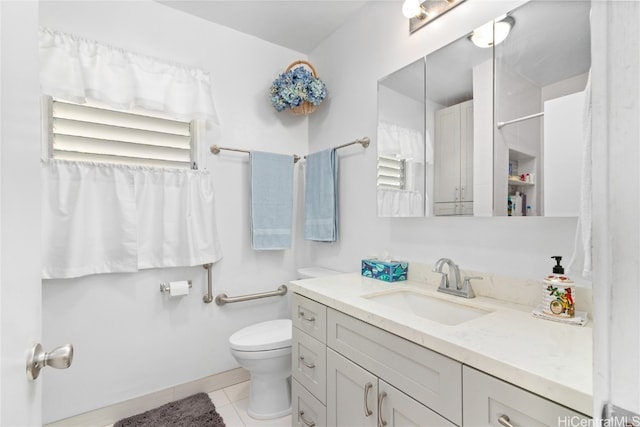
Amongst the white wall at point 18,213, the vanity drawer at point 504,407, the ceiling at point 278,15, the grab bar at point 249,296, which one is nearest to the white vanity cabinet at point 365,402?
the vanity drawer at point 504,407

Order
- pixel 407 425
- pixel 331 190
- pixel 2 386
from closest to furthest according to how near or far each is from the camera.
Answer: pixel 2 386 < pixel 407 425 < pixel 331 190

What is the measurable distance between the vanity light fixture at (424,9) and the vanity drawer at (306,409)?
1.86m

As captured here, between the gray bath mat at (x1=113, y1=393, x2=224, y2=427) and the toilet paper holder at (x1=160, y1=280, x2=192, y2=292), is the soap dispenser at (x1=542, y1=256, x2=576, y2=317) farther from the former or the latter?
the toilet paper holder at (x1=160, y1=280, x2=192, y2=292)

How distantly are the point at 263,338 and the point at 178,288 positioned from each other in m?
0.59

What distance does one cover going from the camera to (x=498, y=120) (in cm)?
126

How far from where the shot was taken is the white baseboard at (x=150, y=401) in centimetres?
168

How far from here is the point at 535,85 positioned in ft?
3.80

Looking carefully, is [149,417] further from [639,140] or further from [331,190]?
[639,140]

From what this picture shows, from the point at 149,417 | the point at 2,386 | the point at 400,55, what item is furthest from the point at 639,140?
the point at 149,417

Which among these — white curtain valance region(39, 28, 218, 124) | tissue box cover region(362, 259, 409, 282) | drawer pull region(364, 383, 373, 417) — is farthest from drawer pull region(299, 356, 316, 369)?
white curtain valance region(39, 28, 218, 124)

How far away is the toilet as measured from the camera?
5.58 feet

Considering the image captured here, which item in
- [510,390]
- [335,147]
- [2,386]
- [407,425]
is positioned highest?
[335,147]

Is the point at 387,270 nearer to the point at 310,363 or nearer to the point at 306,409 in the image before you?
the point at 310,363

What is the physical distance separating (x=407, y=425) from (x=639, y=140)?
0.97m
